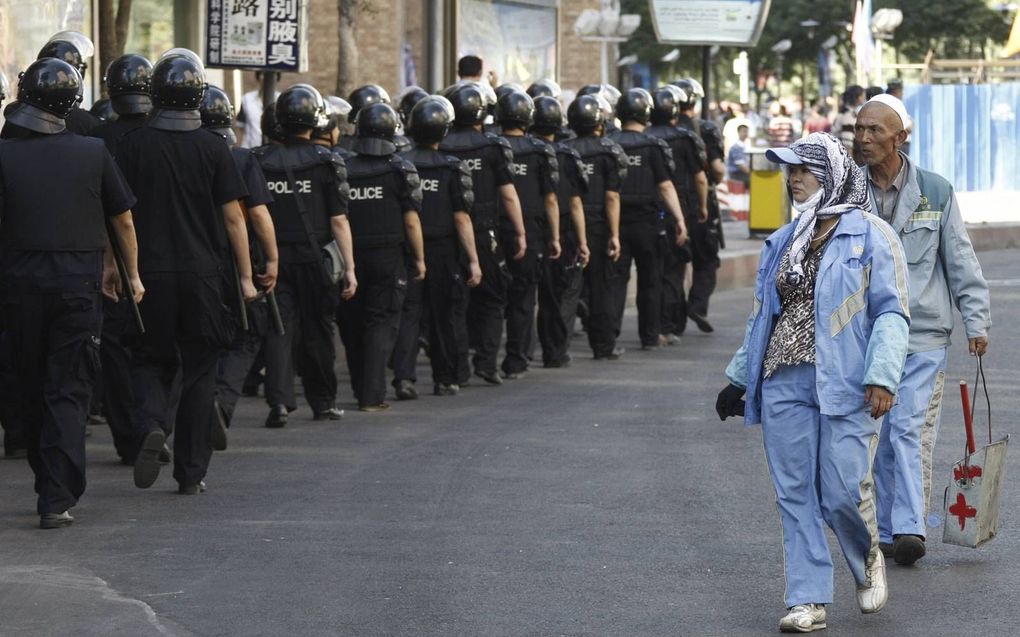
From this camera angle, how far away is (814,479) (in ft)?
22.2

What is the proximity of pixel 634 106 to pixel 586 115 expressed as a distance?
74 cm

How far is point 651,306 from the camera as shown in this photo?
641 inches

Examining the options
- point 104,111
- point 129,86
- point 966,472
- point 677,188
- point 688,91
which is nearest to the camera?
point 966,472

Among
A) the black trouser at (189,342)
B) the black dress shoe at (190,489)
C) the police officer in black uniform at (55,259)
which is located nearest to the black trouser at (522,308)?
the black trouser at (189,342)

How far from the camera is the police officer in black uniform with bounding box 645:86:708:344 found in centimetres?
1639

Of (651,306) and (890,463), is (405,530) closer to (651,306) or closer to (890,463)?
(890,463)

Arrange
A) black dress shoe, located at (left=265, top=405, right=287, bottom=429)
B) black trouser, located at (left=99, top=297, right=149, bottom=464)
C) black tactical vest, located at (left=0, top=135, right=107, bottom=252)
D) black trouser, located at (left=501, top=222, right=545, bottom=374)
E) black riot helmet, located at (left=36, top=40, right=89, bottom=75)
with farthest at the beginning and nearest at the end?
black trouser, located at (left=501, top=222, right=545, bottom=374), black dress shoe, located at (left=265, top=405, right=287, bottom=429), black riot helmet, located at (left=36, top=40, right=89, bottom=75), black trouser, located at (left=99, top=297, right=149, bottom=464), black tactical vest, located at (left=0, top=135, right=107, bottom=252)

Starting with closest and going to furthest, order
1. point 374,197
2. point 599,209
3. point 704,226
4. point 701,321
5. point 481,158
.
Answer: point 374,197 < point 481,158 < point 599,209 < point 704,226 < point 701,321

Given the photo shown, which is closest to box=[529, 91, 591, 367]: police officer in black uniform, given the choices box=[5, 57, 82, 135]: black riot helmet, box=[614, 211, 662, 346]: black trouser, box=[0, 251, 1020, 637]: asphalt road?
box=[614, 211, 662, 346]: black trouser

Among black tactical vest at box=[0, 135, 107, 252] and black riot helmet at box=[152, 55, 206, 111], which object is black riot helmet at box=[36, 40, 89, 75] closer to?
black riot helmet at box=[152, 55, 206, 111]

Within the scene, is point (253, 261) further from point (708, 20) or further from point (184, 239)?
point (708, 20)

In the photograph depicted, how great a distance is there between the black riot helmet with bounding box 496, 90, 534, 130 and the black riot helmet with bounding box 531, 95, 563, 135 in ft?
1.16

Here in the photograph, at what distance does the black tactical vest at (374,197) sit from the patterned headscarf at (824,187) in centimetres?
601

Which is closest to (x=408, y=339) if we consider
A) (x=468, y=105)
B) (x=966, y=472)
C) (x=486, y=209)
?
(x=486, y=209)
